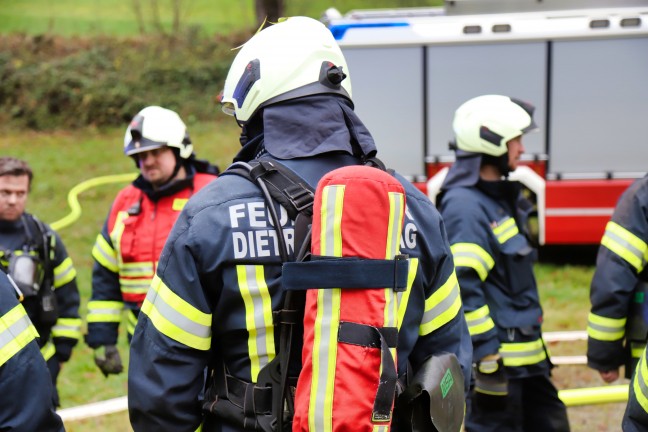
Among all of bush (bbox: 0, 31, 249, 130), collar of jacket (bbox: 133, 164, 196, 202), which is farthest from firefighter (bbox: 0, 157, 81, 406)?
bush (bbox: 0, 31, 249, 130)

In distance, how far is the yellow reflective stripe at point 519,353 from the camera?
15.6ft

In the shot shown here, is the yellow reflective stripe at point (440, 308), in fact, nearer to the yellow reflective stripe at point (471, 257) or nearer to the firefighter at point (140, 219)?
the yellow reflective stripe at point (471, 257)

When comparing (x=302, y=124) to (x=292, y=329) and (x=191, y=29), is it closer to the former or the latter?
(x=292, y=329)

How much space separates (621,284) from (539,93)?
5.73 m

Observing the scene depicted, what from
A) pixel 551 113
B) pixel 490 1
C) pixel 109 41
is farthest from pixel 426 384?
pixel 109 41

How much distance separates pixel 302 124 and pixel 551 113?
7.62 metres

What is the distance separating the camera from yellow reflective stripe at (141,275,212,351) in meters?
2.52

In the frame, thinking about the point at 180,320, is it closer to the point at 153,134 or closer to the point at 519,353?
the point at 519,353

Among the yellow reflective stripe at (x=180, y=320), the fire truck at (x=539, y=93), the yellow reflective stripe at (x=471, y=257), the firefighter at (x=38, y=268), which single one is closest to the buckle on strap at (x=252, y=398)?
the yellow reflective stripe at (x=180, y=320)

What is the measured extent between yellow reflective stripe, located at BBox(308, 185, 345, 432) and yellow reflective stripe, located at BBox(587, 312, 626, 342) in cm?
253

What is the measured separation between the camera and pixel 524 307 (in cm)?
475

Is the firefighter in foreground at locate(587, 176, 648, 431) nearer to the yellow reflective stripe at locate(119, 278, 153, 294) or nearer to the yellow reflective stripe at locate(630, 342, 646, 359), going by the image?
the yellow reflective stripe at locate(630, 342, 646, 359)

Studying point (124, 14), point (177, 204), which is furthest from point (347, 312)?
point (124, 14)

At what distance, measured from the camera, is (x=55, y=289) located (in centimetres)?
556
